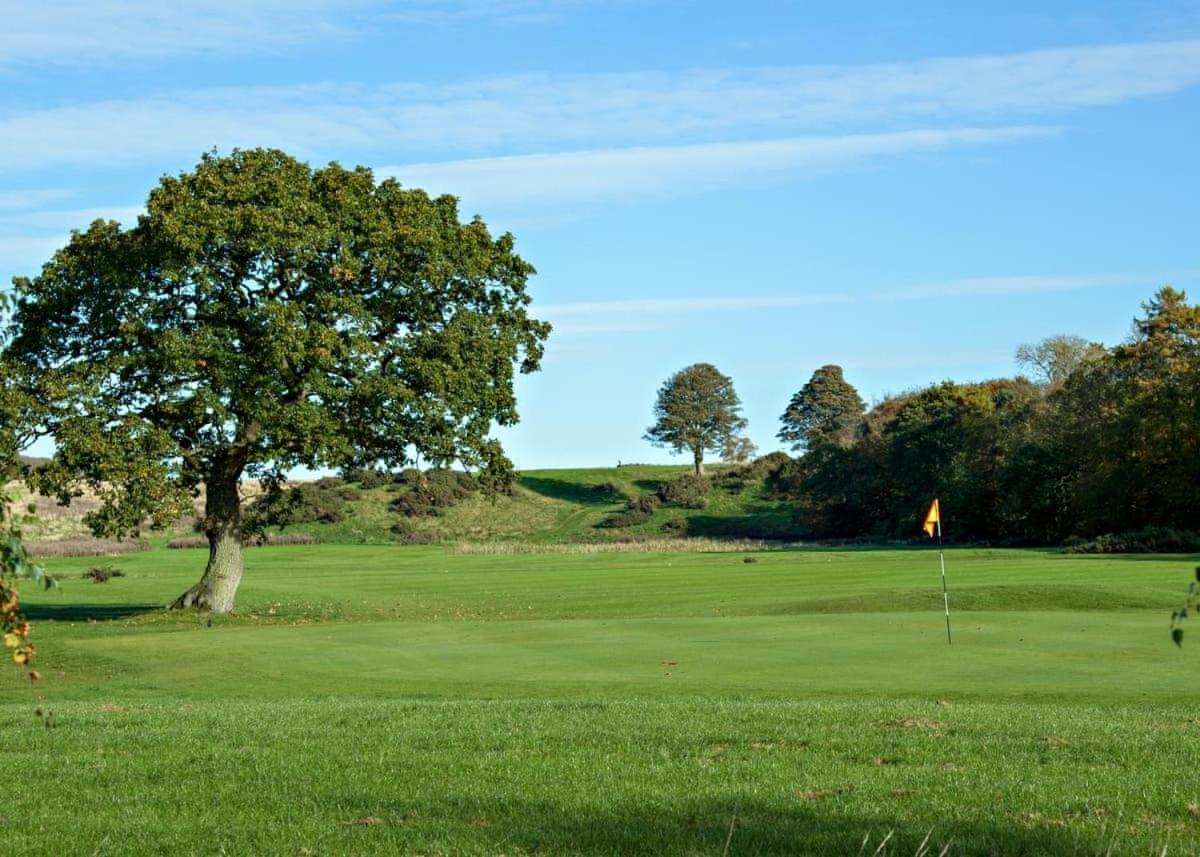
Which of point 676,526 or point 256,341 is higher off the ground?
point 256,341

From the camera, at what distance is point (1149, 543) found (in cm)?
5741

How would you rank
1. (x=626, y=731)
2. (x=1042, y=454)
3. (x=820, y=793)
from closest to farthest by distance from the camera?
1. (x=820, y=793)
2. (x=626, y=731)
3. (x=1042, y=454)

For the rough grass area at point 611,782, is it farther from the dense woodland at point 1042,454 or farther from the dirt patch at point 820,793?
the dense woodland at point 1042,454

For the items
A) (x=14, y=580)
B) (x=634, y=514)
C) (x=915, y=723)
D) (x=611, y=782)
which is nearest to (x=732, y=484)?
(x=634, y=514)

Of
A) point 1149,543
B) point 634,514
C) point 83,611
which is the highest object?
point 634,514

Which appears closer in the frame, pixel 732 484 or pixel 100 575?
pixel 100 575

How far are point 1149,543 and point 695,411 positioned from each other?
62.5 meters

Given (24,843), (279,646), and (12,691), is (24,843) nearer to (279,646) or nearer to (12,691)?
(12,691)

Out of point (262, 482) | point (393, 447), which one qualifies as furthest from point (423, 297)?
point (262, 482)

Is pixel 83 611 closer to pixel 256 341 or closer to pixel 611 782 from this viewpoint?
pixel 256 341

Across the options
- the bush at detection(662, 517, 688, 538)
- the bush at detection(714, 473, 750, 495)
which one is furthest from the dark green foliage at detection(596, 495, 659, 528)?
the bush at detection(714, 473, 750, 495)

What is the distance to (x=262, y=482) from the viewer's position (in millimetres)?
32375

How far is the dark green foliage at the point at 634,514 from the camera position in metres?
96.3

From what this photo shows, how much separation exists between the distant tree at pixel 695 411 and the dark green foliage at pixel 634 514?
16.1 metres
